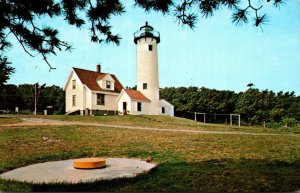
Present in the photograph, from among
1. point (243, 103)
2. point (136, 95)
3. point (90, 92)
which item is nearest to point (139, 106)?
point (136, 95)

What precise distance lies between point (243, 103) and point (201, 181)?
127 ft

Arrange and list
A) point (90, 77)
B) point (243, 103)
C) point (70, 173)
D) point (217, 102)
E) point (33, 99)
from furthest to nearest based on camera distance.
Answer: point (217, 102) < point (243, 103) < point (33, 99) < point (90, 77) < point (70, 173)

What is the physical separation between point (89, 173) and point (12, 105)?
3732cm

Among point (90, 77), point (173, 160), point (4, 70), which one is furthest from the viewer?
point (90, 77)

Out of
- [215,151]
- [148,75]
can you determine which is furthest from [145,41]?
[215,151]

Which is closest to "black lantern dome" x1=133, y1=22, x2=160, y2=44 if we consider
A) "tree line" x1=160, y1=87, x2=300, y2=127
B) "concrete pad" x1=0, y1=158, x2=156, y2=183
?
"tree line" x1=160, y1=87, x2=300, y2=127

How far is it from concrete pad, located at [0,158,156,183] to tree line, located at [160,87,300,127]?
34150 mm

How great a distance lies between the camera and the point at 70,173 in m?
5.74

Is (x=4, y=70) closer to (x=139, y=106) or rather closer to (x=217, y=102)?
(x=139, y=106)

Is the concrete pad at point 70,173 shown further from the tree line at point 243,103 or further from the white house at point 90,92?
the tree line at point 243,103

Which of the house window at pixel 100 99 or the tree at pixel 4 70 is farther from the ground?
the house window at pixel 100 99

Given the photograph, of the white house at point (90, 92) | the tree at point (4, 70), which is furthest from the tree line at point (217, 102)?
the tree at point (4, 70)

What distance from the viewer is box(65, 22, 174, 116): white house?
95.5ft

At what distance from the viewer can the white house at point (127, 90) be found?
29.1 metres
